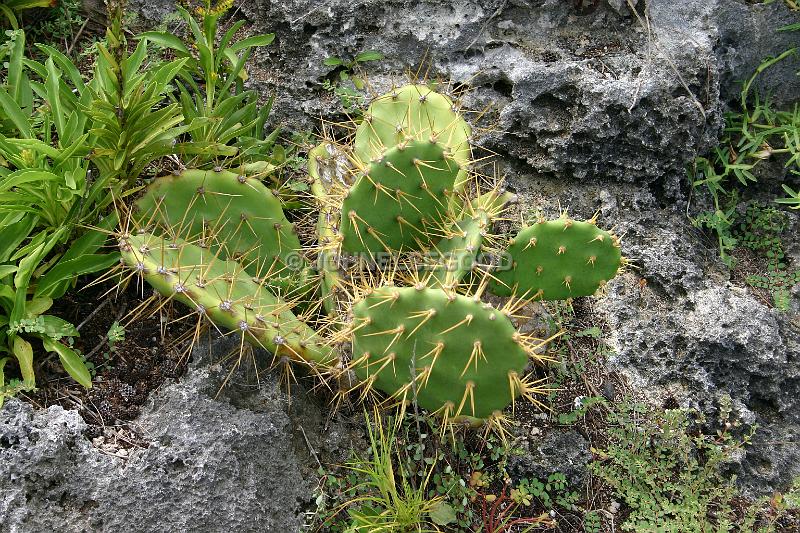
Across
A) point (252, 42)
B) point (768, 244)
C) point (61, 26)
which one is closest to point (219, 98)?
point (252, 42)

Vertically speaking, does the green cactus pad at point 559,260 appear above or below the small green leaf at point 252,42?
below

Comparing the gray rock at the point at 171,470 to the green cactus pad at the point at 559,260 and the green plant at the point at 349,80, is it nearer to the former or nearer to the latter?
the green cactus pad at the point at 559,260

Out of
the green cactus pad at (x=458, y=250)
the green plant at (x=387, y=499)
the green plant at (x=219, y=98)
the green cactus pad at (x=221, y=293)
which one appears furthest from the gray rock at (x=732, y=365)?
the green plant at (x=219, y=98)

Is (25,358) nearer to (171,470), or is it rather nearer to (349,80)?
(171,470)

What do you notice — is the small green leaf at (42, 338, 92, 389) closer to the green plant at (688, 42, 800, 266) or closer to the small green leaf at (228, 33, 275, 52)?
the small green leaf at (228, 33, 275, 52)

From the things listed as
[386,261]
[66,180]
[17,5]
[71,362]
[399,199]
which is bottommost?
[71,362]

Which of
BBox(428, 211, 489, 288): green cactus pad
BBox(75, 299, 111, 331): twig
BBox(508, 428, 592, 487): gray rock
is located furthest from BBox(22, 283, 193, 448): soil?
BBox(508, 428, 592, 487): gray rock
